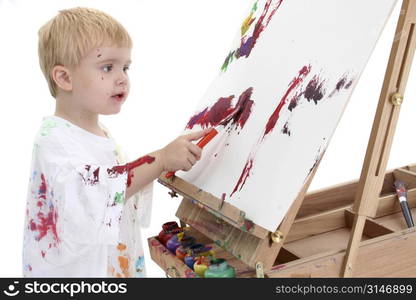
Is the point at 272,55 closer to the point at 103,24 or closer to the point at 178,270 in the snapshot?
the point at 103,24

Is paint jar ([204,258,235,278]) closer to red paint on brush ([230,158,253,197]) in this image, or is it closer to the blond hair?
red paint on brush ([230,158,253,197])

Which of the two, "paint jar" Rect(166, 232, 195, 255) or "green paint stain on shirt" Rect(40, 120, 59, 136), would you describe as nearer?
"green paint stain on shirt" Rect(40, 120, 59, 136)

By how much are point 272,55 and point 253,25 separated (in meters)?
0.27

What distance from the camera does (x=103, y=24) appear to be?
5.01 feet

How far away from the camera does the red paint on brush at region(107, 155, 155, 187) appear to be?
149cm

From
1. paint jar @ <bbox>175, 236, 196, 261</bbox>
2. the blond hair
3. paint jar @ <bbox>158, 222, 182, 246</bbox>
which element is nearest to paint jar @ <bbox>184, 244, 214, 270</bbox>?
paint jar @ <bbox>175, 236, 196, 261</bbox>

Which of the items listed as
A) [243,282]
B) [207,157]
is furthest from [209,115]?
[243,282]

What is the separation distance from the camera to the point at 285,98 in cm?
156

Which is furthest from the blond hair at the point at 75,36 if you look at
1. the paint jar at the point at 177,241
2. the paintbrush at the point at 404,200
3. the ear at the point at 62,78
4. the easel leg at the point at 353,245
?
the paintbrush at the point at 404,200

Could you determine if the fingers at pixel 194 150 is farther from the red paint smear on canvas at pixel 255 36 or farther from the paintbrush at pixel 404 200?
the paintbrush at pixel 404 200

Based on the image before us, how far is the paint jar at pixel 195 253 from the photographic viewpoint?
5.27 feet

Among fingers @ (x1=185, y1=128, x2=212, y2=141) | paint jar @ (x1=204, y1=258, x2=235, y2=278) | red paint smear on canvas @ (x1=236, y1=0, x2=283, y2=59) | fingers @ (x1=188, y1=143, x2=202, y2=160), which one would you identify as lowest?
paint jar @ (x1=204, y1=258, x2=235, y2=278)

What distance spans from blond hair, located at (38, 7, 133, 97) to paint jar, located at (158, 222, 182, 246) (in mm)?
581

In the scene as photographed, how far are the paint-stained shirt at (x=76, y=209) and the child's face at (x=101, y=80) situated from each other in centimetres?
8
